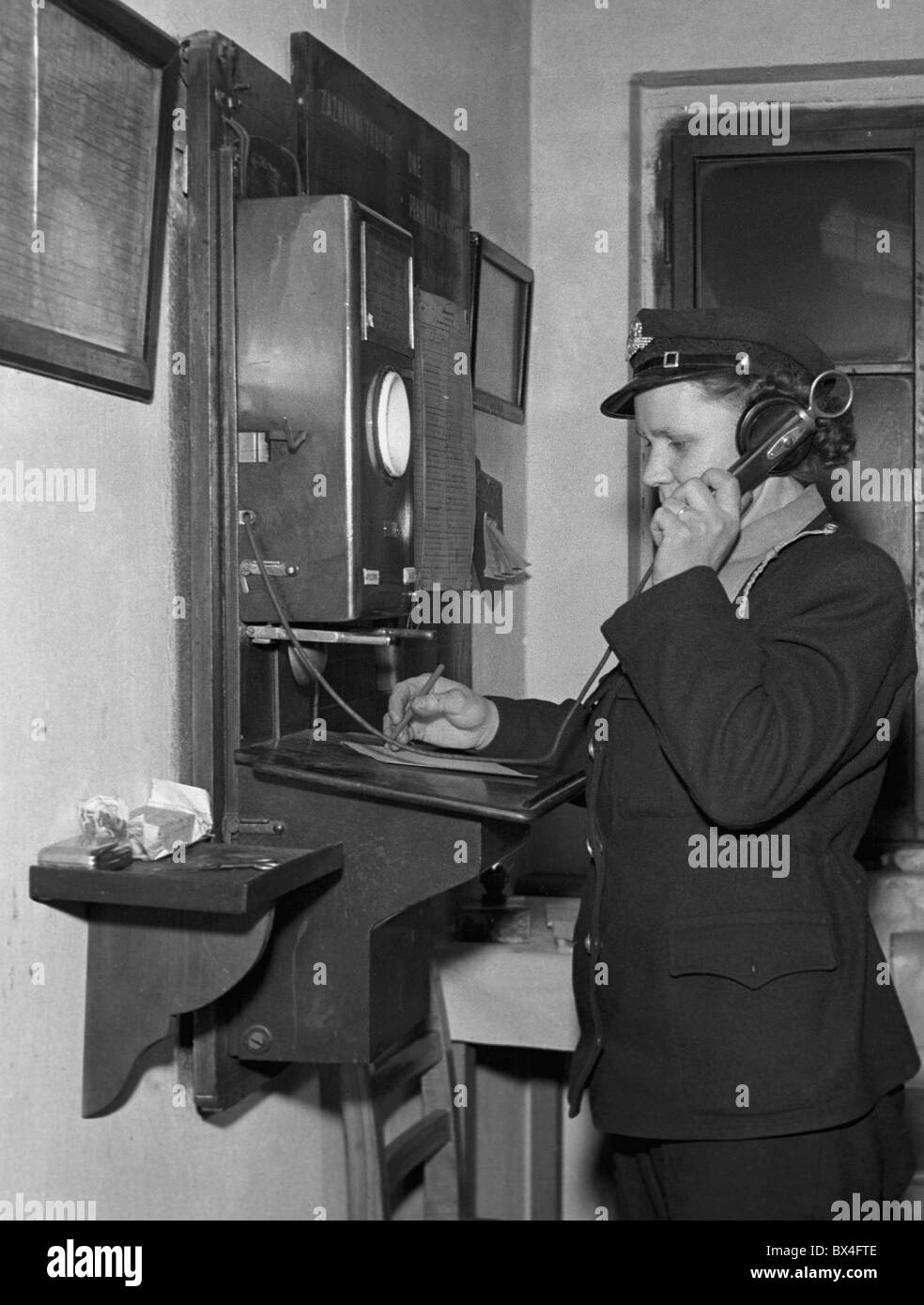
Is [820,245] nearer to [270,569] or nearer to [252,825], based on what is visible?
[270,569]

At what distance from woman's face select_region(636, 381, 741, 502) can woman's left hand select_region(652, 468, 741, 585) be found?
0.06 meters

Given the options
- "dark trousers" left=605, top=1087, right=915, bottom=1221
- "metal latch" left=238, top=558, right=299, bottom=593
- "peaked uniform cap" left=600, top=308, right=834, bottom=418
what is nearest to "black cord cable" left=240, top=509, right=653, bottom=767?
"metal latch" left=238, top=558, right=299, bottom=593

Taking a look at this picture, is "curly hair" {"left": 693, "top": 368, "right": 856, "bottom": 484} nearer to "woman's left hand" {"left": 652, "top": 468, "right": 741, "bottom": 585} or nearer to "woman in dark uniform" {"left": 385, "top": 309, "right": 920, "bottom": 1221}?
"woman in dark uniform" {"left": 385, "top": 309, "right": 920, "bottom": 1221}

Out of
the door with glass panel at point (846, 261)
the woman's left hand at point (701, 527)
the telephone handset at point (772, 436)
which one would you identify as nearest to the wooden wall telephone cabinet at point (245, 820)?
the woman's left hand at point (701, 527)

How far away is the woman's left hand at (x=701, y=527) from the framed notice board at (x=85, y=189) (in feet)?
1.85

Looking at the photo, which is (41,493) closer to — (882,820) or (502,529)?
(502,529)

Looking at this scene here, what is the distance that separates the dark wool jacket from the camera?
1408 millimetres

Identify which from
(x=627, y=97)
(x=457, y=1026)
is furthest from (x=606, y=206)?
(x=457, y=1026)

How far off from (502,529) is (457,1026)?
0.96 m

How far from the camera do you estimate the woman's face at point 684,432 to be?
5.16 feet

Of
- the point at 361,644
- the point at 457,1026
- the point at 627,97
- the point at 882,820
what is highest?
the point at 627,97

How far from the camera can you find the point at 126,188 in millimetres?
1428

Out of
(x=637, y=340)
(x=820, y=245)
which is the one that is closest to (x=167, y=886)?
(x=637, y=340)

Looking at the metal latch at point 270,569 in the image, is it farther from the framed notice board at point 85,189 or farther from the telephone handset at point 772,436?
the telephone handset at point 772,436
